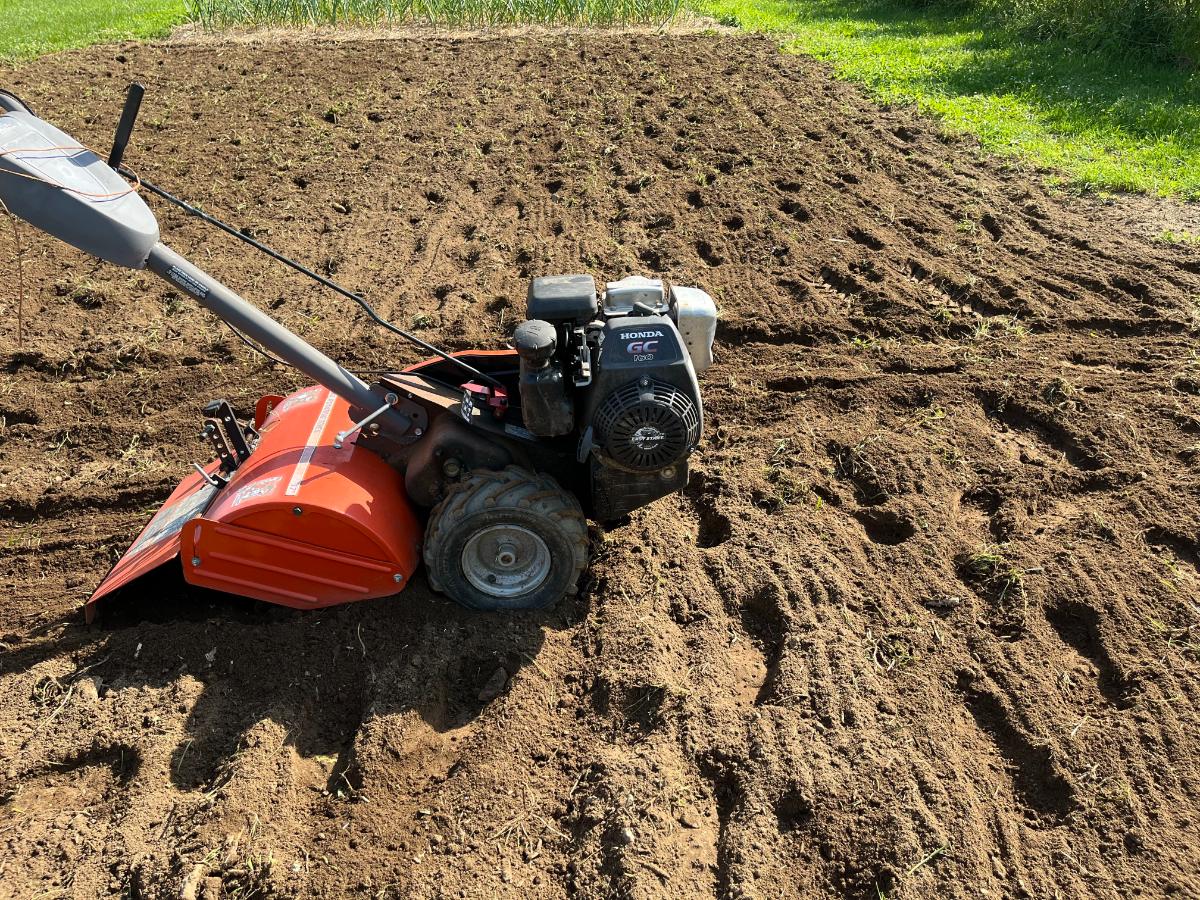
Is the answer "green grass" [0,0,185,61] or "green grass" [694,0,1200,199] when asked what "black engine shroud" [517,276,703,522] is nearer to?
"green grass" [694,0,1200,199]

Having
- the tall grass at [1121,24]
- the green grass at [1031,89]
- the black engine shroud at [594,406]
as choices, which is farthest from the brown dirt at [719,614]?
the tall grass at [1121,24]

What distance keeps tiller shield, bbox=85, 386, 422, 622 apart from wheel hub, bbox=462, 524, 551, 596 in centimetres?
29

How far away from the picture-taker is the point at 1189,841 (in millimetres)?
3383

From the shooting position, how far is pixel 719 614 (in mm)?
4426

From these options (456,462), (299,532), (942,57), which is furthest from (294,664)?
(942,57)

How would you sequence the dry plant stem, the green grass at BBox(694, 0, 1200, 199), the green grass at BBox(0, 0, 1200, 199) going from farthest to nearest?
the green grass at BBox(0, 0, 1200, 199) → the green grass at BBox(694, 0, 1200, 199) → the dry plant stem

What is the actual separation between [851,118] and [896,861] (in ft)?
30.0

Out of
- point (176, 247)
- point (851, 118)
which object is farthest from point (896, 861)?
point (851, 118)

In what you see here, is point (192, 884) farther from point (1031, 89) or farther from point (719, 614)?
point (1031, 89)

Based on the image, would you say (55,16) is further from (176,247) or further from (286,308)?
(286,308)

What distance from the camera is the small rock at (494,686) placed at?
4062mm

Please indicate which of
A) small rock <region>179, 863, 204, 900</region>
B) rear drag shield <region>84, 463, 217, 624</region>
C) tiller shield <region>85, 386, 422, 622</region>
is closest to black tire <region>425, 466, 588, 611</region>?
tiller shield <region>85, 386, 422, 622</region>

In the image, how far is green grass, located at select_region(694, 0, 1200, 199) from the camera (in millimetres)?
9188

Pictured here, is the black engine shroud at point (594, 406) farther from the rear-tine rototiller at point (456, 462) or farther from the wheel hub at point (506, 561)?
the wheel hub at point (506, 561)
